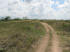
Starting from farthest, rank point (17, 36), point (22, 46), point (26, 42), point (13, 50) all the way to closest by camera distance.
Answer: point (17, 36), point (26, 42), point (22, 46), point (13, 50)

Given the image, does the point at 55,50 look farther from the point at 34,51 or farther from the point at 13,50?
the point at 13,50

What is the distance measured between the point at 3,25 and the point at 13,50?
126 feet

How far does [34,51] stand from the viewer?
13797 mm

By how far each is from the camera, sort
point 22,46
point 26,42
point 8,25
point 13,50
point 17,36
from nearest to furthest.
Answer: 1. point 13,50
2. point 22,46
3. point 26,42
4. point 17,36
5. point 8,25

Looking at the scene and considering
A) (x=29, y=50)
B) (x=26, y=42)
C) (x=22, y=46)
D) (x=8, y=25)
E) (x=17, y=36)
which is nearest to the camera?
(x=29, y=50)

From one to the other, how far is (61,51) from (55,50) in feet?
1.83

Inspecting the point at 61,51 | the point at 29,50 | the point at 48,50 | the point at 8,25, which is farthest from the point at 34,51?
the point at 8,25

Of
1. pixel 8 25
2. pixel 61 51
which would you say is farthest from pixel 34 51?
pixel 8 25

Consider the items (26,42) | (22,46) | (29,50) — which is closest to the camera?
(29,50)

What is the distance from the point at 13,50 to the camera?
13141mm

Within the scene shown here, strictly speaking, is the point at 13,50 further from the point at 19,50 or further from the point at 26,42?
the point at 26,42

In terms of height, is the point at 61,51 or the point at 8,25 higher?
the point at 61,51

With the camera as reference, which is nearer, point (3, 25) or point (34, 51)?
point (34, 51)

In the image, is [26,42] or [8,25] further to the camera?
[8,25]
